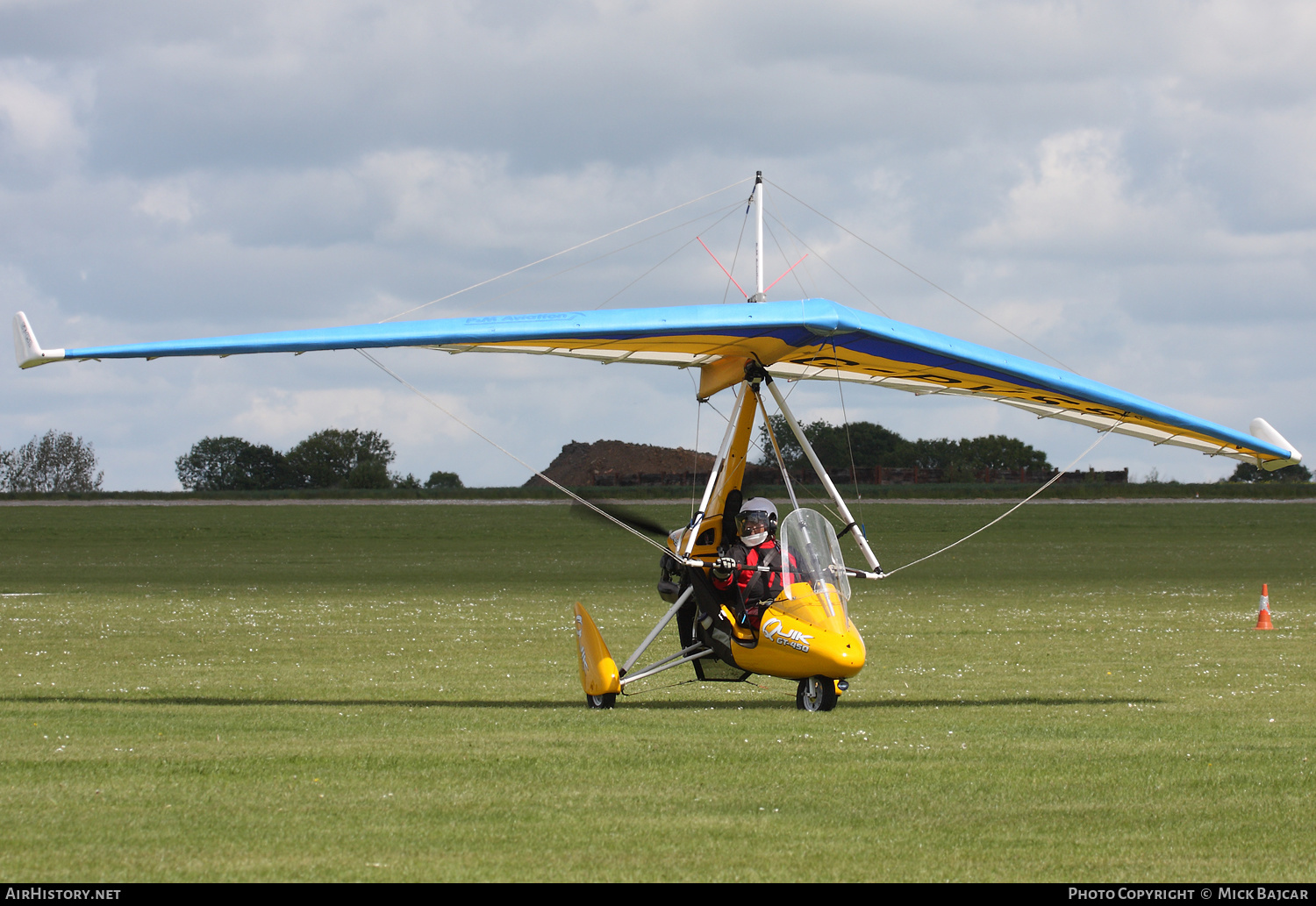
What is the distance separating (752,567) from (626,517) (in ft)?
6.59

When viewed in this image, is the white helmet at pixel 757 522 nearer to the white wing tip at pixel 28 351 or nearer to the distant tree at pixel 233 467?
the white wing tip at pixel 28 351

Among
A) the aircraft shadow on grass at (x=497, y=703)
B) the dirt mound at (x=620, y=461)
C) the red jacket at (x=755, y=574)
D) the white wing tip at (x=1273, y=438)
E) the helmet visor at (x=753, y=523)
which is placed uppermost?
the dirt mound at (x=620, y=461)

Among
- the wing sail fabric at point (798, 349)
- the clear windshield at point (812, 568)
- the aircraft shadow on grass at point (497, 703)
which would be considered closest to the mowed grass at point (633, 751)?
the aircraft shadow on grass at point (497, 703)

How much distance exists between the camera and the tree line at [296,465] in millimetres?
97312

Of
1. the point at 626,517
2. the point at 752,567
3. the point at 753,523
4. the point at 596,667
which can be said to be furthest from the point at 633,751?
the point at 626,517

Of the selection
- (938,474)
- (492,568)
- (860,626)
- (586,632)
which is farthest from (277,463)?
(586,632)

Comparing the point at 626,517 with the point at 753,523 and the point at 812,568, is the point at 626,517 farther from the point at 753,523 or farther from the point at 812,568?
the point at 812,568

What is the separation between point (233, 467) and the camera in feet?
366

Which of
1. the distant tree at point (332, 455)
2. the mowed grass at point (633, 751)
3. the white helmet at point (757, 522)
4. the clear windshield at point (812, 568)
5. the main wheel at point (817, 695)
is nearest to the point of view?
the mowed grass at point (633, 751)

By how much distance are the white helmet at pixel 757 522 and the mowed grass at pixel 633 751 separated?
1323mm

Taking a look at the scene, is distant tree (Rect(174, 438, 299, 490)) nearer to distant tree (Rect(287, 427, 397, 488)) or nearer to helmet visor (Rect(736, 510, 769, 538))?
distant tree (Rect(287, 427, 397, 488))

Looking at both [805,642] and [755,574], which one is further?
[755,574]

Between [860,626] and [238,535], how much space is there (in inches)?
1504

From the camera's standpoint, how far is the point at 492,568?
118 ft
